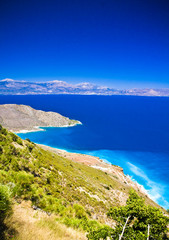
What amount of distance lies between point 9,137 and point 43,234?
54.0 ft

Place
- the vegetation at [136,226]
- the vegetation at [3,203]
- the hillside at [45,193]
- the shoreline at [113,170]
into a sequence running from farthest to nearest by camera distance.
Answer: the shoreline at [113,170]
the hillside at [45,193]
the vegetation at [136,226]
the vegetation at [3,203]

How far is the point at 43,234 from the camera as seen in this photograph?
22.5 ft

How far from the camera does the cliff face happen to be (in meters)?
119

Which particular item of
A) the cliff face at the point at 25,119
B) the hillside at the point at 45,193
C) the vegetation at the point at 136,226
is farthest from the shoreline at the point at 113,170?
the cliff face at the point at 25,119

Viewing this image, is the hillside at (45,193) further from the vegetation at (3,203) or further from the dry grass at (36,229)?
the vegetation at (3,203)

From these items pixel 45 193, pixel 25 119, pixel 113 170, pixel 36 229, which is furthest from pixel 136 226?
pixel 25 119

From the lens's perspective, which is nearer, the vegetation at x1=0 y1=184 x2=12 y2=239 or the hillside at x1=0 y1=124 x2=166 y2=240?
the vegetation at x1=0 y1=184 x2=12 y2=239

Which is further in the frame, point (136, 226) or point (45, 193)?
Answer: point (45, 193)

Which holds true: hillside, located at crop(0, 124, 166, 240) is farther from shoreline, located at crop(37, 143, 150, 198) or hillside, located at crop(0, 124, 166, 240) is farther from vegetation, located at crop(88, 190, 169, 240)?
shoreline, located at crop(37, 143, 150, 198)

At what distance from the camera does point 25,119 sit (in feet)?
427

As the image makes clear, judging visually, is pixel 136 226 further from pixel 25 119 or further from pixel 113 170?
pixel 25 119

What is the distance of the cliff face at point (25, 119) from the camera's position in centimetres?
11869

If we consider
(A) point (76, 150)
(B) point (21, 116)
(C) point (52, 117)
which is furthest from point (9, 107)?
(A) point (76, 150)

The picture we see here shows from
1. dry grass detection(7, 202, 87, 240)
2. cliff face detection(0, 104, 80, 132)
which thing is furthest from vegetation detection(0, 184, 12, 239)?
cliff face detection(0, 104, 80, 132)
